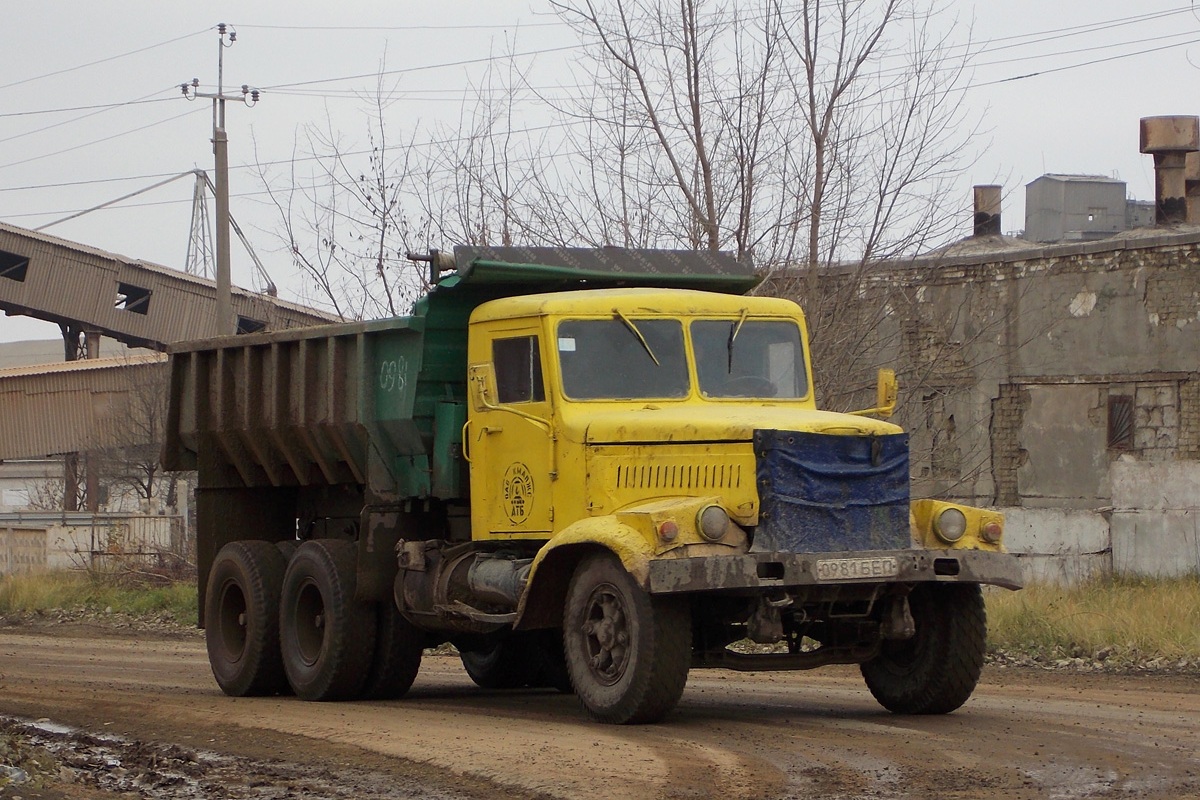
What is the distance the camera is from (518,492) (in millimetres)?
10992

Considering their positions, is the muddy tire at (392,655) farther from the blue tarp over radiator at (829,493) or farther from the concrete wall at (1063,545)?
the concrete wall at (1063,545)

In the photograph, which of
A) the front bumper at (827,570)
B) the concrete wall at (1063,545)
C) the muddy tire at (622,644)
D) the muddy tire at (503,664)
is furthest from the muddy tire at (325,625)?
the concrete wall at (1063,545)

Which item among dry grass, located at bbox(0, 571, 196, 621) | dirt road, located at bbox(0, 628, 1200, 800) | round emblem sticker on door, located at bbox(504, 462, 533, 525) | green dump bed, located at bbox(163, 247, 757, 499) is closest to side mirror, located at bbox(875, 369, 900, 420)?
green dump bed, located at bbox(163, 247, 757, 499)

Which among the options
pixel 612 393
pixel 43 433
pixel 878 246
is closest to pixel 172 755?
pixel 612 393

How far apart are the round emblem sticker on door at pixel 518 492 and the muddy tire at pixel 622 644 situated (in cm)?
90

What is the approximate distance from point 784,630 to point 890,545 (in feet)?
2.80

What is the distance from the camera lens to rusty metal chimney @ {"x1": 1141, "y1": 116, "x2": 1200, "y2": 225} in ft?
105

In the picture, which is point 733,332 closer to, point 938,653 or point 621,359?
point 621,359

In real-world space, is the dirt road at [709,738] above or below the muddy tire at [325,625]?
below

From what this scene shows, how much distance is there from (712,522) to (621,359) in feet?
5.57

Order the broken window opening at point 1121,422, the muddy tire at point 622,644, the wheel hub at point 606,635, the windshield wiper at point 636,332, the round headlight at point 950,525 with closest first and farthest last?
the muddy tire at point 622,644
the wheel hub at point 606,635
the round headlight at point 950,525
the windshield wiper at point 636,332
the broken window opening at point 1121,422

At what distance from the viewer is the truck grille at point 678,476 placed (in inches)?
393

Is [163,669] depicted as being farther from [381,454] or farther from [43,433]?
[43,433]

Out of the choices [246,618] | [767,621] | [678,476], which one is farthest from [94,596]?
[767,621]
